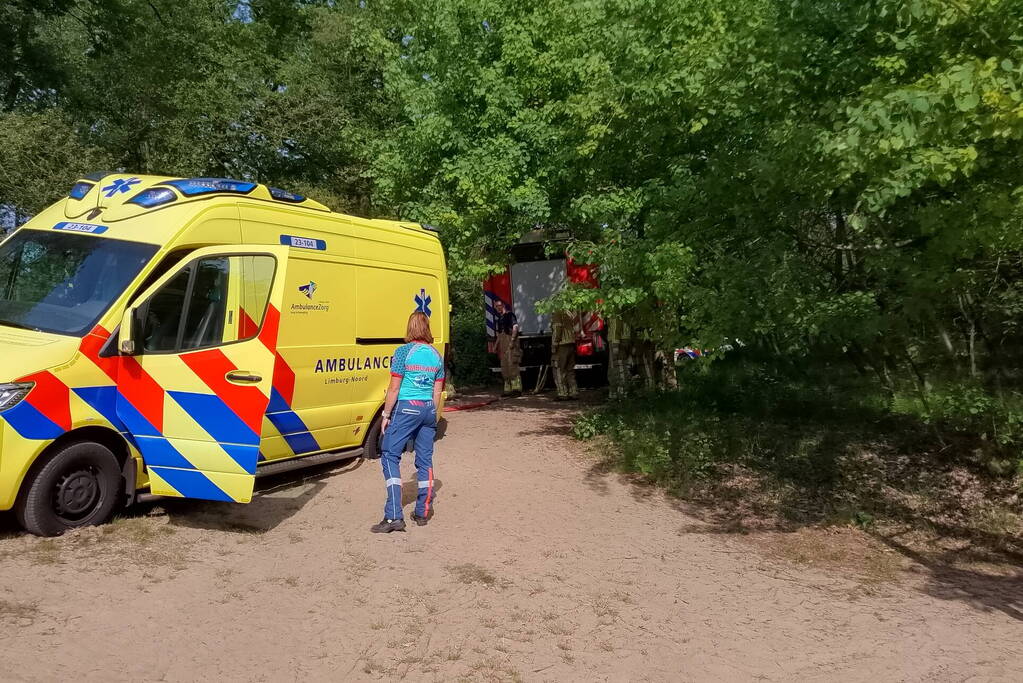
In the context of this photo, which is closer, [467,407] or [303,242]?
[303,242]

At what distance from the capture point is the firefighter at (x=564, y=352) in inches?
586

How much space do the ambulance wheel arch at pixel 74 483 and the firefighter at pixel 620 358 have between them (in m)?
8.13

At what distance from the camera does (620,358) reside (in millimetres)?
13859

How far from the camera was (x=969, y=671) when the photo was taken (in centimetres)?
456

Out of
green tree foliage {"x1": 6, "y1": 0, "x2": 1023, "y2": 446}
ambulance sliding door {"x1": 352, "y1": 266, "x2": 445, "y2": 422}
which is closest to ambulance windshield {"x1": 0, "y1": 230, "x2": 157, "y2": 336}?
ambulance sliding door {"x1": 352, "y1": 266, "x2": 445, "y2": 422}

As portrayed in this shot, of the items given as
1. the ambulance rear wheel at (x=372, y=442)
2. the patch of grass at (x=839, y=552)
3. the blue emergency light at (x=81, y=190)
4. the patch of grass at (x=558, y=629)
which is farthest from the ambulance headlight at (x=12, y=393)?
the patch of grass at (x=839, y=552)

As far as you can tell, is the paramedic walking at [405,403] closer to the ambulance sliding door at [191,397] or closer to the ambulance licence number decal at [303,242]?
the ambulance sliding door at [191,397]

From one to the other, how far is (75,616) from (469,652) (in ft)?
7.07

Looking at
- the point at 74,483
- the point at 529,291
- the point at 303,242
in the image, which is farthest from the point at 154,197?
the point at 529,291

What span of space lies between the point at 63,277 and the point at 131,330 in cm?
92

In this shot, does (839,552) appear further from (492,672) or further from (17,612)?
(17,612)

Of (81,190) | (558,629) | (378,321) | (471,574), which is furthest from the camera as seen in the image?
(378,321)

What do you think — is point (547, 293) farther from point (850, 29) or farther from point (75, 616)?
point (75, 616)

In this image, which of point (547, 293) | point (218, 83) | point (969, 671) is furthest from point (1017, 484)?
point (218, 83)
